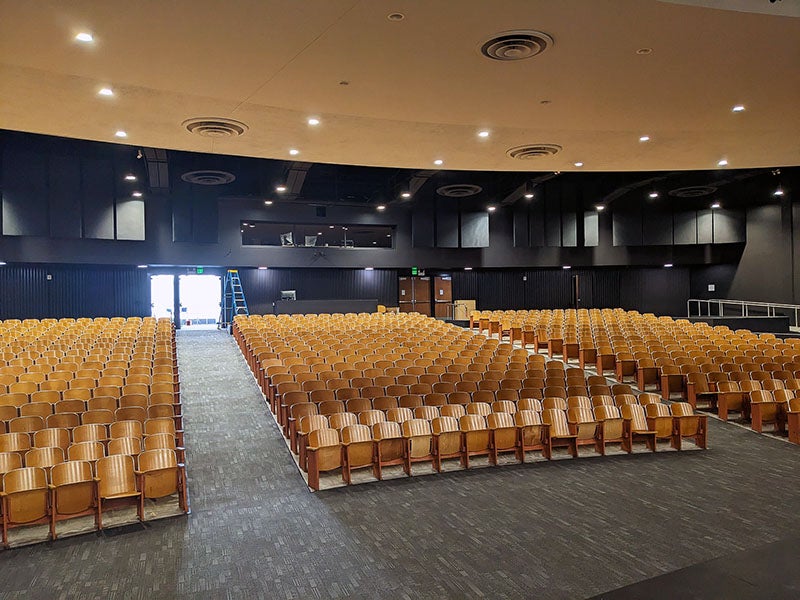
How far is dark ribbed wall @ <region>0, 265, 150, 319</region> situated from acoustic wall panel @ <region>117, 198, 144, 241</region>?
2.30 meters

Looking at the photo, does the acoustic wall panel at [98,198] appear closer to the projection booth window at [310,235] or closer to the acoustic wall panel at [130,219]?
the acoustic wall panel at [130,219]

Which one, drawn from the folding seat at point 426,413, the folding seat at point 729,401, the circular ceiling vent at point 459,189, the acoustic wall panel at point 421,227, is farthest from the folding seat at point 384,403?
the acoustic wall panel at point 421,227

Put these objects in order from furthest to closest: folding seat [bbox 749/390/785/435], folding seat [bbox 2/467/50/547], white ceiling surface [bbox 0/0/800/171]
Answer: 1. folding seat [bbox 749/390/785/435]
2. white ceiling surface [bbox 0/0/800/171]
3. folding seat [bbox 2/467/50/547]

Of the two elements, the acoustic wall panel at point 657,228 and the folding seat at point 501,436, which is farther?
the acoustic wall panel at point 657,228

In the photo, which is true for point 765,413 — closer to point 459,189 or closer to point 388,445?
point 388,445

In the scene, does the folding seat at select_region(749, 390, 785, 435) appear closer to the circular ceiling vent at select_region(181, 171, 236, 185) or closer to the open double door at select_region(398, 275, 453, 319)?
the circular ceiling vent at select_region(181, 171, 236, 185)

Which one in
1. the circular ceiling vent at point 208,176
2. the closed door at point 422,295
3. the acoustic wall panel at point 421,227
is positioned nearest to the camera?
the circular ceiling vent at point 208,176

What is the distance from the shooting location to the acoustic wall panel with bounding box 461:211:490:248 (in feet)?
74.0

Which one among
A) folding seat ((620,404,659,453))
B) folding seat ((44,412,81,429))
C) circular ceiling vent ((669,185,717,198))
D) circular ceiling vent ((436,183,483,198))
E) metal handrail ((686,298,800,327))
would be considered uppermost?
circular ceiling vent ((436,183,483,198))

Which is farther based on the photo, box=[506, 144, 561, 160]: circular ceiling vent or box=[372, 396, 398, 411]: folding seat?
box=[506, 144, 561, 160]: circular ceiling vent

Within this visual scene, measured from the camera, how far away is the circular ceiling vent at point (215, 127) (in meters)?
9.59

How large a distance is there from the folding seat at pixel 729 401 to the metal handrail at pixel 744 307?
1176 cm

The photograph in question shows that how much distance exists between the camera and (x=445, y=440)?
22.7 ft

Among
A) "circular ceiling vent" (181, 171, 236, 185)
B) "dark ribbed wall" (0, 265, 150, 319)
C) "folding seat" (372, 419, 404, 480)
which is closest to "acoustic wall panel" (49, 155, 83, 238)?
"dark ribbed wall" (0, 265, 150, 319)
